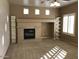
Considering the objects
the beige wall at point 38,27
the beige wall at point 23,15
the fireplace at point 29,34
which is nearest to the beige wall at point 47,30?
the beige wall at point 38,27

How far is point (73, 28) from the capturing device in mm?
8305

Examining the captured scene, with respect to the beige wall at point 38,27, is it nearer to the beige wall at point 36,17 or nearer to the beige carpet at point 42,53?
the beige wall at point 36,17

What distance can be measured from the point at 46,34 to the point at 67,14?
2.82 m

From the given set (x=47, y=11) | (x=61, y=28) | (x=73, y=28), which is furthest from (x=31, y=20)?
(x=73, y=28)

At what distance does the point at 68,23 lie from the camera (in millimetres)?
9242

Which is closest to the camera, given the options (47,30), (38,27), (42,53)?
(42,53)

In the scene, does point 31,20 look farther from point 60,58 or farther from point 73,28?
point 60,58

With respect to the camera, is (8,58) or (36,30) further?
(36,30)

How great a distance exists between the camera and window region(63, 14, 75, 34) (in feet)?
28.1

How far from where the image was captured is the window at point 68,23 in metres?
8.56

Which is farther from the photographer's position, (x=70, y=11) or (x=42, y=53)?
(x=70, y=11)

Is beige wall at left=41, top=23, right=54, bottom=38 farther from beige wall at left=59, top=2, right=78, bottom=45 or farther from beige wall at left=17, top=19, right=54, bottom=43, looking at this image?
beige wall at left=59, top=2, right=78, bottom=45

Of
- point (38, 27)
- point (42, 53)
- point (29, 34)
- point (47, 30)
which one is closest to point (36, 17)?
point (38, 27)

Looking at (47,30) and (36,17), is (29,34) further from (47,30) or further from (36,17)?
(47,30)
